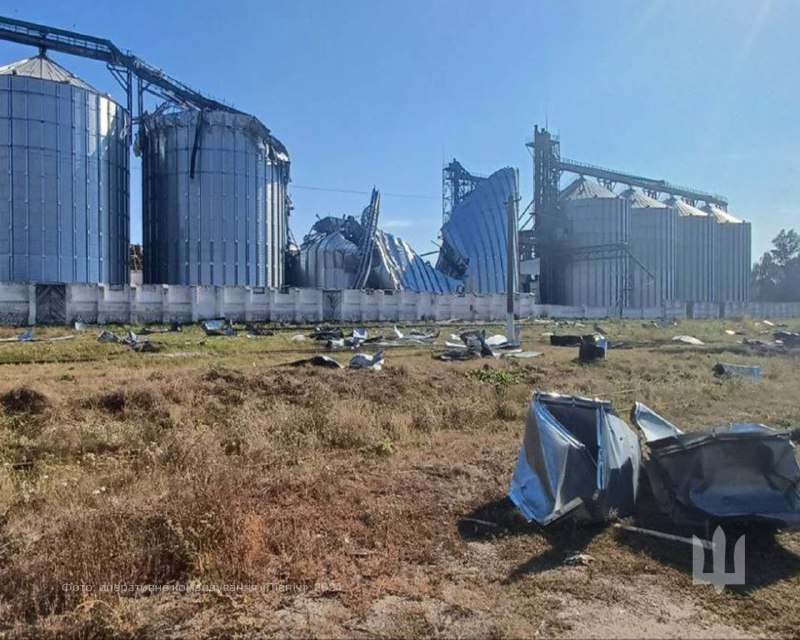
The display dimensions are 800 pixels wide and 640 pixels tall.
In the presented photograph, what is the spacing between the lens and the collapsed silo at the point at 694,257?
67500 millimetres

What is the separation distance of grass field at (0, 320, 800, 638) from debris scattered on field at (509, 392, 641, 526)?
0.61 ft

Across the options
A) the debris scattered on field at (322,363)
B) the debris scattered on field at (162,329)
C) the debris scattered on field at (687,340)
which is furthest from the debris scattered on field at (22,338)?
the debris scattered on field at (687,340)

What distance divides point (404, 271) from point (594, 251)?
1939cm

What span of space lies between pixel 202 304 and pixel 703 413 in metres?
29.2

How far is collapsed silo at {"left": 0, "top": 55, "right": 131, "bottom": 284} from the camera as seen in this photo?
36.5 m

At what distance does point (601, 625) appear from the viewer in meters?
3.30

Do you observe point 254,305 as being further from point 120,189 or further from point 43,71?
point 43,71

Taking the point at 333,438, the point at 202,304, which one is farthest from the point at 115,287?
the point at 333,438

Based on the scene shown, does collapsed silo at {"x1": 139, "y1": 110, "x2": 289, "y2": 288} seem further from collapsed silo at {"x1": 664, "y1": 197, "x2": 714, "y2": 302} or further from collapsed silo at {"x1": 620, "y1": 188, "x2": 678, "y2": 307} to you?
collapsed silo at {"x1": 664, "y1": 197, "x2": 714, "y2": 302}

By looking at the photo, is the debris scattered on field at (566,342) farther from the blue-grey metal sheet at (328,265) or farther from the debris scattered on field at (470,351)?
the blue-grey metal sheet at (328,265)

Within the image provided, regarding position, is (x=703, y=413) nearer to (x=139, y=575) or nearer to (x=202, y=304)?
(x=139, y=575)

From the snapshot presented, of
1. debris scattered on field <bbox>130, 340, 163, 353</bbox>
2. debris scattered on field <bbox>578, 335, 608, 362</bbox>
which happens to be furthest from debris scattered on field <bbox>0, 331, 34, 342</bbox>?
debris scattered on field <bbox>578, 335, 608, 362</bbox>

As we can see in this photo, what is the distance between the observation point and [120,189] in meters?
42.5

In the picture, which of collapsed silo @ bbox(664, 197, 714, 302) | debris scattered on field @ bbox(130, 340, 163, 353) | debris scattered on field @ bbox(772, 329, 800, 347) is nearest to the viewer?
debris scattered on field @ bbox(130, 340, 163, 353)
